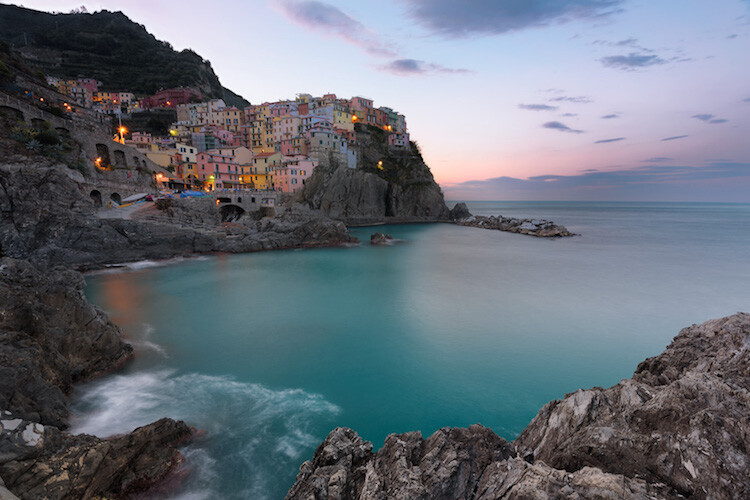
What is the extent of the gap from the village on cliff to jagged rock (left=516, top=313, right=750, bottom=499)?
147 feet

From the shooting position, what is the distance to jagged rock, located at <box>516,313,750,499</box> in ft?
10.9

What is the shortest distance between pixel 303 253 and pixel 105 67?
90.7 m

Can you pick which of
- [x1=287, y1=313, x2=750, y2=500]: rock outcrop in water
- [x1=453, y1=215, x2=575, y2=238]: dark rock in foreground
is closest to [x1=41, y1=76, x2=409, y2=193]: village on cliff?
[x1=453, y1=215, x2=575, y2=238]: dark rock in foreground

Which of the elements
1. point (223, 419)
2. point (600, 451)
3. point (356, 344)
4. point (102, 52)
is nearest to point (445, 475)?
point (600, 451)

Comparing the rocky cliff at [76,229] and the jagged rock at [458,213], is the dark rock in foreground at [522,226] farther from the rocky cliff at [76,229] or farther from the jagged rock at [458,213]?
the rocky cliff at [76,229]

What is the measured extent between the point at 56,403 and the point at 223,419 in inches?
140

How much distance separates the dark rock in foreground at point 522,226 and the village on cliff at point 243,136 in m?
22.0

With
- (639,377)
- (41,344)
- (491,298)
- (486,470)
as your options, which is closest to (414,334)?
(491,298)

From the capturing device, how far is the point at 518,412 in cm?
935

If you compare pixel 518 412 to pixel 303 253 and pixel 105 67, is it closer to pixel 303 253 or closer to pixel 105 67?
pixel 303 253

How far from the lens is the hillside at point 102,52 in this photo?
7894cm

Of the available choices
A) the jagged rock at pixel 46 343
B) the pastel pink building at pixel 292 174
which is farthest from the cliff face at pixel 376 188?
the jagged rock at pixel 46 343

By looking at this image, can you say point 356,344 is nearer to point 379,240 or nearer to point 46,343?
point 46,343

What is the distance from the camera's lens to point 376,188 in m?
58.6
